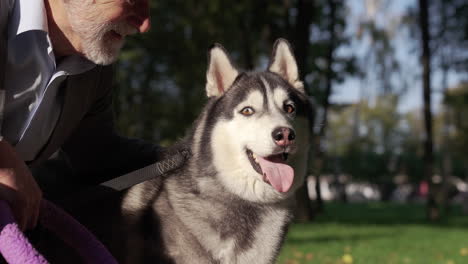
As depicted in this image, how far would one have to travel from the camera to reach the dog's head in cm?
376

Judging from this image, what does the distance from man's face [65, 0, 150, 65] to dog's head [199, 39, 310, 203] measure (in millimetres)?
937

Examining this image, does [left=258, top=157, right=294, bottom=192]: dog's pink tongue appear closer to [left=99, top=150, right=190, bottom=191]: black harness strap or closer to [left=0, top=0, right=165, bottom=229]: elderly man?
[left=99, top=150, right=190, bottom=191]: black harness strap

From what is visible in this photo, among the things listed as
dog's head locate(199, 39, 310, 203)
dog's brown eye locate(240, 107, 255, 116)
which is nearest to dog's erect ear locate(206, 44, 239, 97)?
dog's head locate(199, 39, 310, 203)

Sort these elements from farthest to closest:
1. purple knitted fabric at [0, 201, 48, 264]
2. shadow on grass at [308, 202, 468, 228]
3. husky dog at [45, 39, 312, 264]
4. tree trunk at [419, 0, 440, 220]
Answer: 1. tree trunk at [419, 0, 440, 220]
2. shadow on grass at [308, 202, 468, 228]
3. husky dog at [45, 39, 312, 264]
4. purple knitted fabric at [0, 201, 48, 264]

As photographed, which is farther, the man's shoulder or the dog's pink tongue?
the dog's pink tongue

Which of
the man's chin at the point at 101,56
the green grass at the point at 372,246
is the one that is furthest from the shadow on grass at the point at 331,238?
the man's chin at the point at 101,56

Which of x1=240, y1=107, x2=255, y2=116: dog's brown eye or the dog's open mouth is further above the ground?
x1=240, y1=107, x2=255, y2=116: dog's brown eye

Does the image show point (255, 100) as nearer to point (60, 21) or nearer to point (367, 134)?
point (60, 21)

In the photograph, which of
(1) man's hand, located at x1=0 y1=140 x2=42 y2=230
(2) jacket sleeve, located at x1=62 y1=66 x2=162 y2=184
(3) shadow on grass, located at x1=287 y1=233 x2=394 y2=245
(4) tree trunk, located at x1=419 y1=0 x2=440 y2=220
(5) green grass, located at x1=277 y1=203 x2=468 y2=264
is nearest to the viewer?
(1) man's hand, located at x1=0 y1=140 x2=42 y2=230

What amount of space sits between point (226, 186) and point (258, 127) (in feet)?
1.47

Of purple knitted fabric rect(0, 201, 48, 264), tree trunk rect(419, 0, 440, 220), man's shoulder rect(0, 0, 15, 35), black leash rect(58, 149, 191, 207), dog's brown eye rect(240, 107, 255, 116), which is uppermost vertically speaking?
man's shoulder rect(0, 0, 15, 35)

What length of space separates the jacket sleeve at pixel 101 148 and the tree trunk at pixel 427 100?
17871 mm

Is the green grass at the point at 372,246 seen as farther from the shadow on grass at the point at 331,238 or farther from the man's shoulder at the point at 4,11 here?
the man's shoulder at the point at 4,11

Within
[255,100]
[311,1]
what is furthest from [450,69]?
[255,100]
